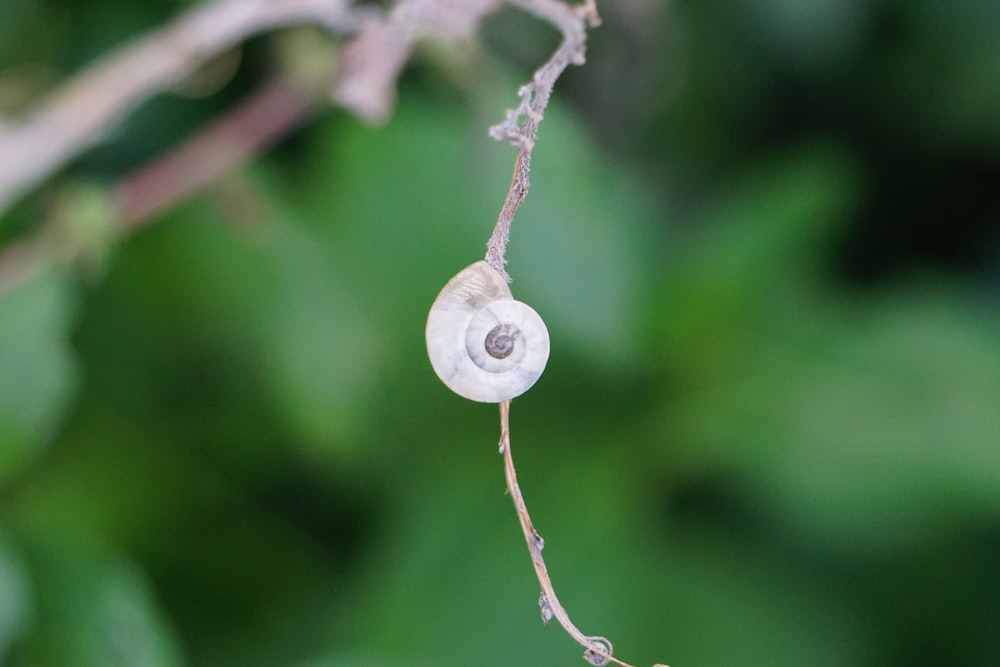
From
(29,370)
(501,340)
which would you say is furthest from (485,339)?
(29,370)

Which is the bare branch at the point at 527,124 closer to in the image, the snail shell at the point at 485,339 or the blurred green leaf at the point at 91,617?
the snail shell at the point at 485,339

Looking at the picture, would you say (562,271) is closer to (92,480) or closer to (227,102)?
(227,102)

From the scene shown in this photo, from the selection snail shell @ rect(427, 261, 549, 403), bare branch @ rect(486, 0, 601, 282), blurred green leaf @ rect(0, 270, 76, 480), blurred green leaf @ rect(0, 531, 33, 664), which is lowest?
blurred green leaf @ rect(0, 531, 33, 664)

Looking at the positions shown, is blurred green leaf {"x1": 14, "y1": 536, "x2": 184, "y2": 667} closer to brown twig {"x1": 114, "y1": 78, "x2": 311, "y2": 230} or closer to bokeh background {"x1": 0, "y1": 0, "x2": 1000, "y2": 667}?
bokeh background {"x1": 0, "y1": 0, "x2": 1000, "y2": 667}

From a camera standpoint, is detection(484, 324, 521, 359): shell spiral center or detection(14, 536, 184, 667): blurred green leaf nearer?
detection(484, 324, 521, 359): shell spiral center

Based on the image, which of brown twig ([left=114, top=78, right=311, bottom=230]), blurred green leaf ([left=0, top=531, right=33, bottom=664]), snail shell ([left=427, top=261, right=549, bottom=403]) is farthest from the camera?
brown twig ([left=114, top=78, right=311, bottom=230])

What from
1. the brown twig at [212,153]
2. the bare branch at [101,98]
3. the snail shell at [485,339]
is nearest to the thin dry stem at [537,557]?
the snail shell at [485,339]

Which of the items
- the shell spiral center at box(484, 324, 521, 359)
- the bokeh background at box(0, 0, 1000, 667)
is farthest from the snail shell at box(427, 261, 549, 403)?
the bokeh background at box(0, 0, 1000, 667)

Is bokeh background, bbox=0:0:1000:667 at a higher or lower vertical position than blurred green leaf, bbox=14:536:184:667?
higher
